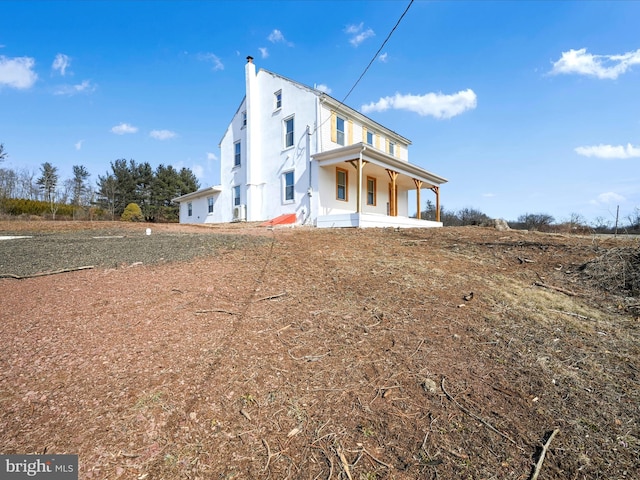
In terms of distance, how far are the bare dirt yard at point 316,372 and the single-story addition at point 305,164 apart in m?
7.77

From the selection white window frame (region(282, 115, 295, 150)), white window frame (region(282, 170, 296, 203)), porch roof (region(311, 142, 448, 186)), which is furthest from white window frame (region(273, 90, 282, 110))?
porch roof (region(311, 142, 448, 186))

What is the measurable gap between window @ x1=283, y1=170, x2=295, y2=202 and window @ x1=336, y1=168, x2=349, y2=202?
2162mm

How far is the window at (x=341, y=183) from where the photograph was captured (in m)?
14.9

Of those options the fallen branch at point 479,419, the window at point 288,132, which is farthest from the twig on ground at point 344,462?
the window at point 288,132

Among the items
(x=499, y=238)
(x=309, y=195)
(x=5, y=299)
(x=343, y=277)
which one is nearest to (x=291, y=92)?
(x=309, y=195)

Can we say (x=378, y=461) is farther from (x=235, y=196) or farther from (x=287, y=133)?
(x=235, y=196)

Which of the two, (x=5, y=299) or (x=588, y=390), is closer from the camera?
(x=588, y=390)

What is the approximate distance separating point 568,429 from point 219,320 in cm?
307

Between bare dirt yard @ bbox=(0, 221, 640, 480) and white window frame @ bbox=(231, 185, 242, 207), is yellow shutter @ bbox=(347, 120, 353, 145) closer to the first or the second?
white window frame @ bbox=(231, 185, 242, 207)

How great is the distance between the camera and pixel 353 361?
2.77 m

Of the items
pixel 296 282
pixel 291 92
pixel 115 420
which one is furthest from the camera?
pixel 291 92

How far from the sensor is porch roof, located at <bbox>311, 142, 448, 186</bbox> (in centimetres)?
1243

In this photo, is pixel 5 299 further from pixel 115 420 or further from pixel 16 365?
pixel 115 420

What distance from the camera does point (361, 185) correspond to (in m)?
13.5
